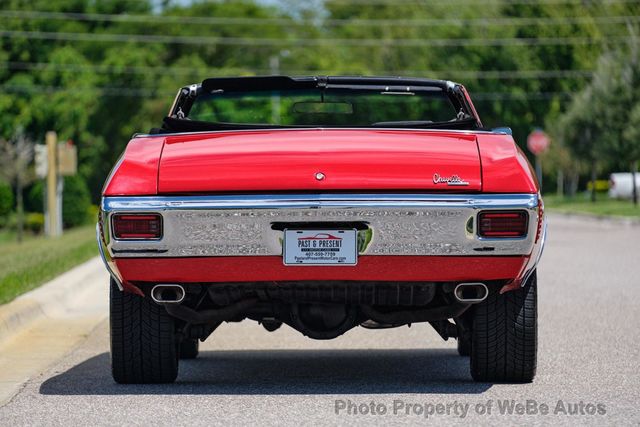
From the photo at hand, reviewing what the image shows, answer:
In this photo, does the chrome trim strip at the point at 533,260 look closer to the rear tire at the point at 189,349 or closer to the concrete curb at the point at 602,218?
the rear tire at the point at 189,349

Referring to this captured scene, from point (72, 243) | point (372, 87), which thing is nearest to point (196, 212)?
point (372, 87)

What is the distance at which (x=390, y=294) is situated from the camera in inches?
273

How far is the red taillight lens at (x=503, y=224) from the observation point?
22.0ft

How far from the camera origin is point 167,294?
695cm

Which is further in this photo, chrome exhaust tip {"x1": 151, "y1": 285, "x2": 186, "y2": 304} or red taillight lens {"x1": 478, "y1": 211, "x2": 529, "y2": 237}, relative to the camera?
chrome exhaust tip {"x1": 151, "y1": 285, "x2": 186, "y2": 304}

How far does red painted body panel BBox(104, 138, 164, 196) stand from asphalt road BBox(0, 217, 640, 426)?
100 cm

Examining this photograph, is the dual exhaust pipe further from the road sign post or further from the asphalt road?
the road sign post

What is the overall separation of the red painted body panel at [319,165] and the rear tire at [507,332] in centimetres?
75

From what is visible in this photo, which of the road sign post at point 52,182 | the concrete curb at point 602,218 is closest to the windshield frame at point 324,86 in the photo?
the road sign post at point 52,182

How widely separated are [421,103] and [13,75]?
73.5 ft

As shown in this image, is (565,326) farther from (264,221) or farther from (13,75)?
(13,75)

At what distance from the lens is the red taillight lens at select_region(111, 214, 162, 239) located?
6.77 meters

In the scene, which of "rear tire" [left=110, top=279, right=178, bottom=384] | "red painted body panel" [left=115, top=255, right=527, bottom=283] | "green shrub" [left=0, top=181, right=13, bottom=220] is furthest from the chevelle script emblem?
"green shrub" [left=0, top=181, right=13, bottom=220]

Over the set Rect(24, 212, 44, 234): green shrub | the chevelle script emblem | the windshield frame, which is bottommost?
Rect(24, 212, 44, 234): green shrub
